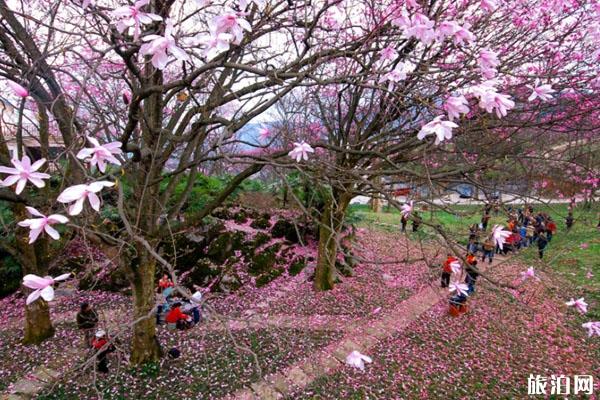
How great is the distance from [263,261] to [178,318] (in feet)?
11.2

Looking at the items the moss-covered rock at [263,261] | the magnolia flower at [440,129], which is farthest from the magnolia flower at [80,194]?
the moss-covered rock at [263,261]

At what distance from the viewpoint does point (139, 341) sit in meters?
5.34

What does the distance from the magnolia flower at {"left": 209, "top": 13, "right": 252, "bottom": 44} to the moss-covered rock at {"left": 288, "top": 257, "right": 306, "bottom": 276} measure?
8.64m

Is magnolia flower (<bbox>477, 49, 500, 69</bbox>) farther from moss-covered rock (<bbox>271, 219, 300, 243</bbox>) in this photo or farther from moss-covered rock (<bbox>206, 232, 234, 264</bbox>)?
moss-covered rock (<bbox>271, 219, 300, 243</bbox>)

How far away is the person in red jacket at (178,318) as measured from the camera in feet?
21.1

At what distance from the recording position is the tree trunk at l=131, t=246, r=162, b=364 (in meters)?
5.00

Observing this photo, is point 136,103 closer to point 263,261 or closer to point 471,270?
point 471,270

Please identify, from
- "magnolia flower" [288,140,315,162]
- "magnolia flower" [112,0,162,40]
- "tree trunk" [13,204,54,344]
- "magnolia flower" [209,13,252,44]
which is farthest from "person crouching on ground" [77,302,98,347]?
"magnolia flower" [209,13,252,44]

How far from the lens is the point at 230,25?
145cm

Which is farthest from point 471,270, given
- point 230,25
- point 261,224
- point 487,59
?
point 261,224

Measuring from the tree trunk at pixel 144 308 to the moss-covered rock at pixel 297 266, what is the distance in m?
4.59

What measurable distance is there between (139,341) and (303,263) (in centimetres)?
538

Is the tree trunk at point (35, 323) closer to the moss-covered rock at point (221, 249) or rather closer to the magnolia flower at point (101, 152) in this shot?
the moss-covered rock at point (221, 249)

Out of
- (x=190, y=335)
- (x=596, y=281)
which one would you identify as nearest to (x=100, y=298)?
(x=190, y=335)
